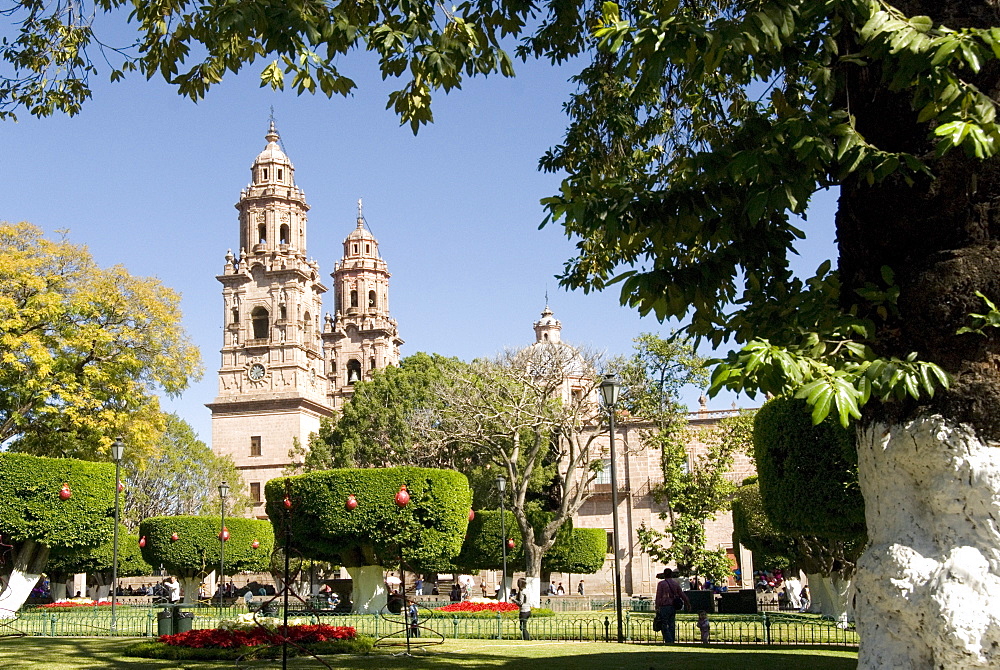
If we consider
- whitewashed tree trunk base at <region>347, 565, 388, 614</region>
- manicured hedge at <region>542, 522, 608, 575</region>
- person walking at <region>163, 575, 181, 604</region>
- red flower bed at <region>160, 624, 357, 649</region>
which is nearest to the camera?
red flower bed at <region>160, 624, 357, 649</region>

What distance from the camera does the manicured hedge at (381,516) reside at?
26641mm

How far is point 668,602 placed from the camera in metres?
16.4

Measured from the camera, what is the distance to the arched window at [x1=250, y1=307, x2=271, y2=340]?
6028 cm

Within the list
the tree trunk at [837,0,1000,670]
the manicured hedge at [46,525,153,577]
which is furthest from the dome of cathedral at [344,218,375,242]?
the tree trunk at [837,0,1000,670]

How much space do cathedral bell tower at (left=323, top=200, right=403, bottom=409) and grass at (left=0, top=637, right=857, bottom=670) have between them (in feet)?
174

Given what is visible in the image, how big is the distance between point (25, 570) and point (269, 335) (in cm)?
3309

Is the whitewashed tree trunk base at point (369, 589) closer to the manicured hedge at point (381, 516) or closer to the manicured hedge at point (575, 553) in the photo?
the manicured hedge at point (381, 516)

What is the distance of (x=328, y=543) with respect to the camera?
27.1m

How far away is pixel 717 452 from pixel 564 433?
570 centimetres

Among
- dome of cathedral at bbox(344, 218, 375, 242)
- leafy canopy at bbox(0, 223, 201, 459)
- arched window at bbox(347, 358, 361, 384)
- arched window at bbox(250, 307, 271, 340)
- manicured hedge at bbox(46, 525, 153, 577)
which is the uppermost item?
dome of cathedral at bbox(344, 218, 375, 242)

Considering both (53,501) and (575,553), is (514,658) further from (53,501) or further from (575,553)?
(575,553)

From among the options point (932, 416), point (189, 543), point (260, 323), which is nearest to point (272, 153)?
point (260, 323)

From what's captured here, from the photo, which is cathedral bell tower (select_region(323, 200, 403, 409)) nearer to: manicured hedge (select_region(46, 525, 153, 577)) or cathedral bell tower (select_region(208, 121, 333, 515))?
cathedral bell tower (select_region(208, 121, 333, 515))

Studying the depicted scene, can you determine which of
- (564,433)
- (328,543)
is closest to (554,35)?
(328,543)
